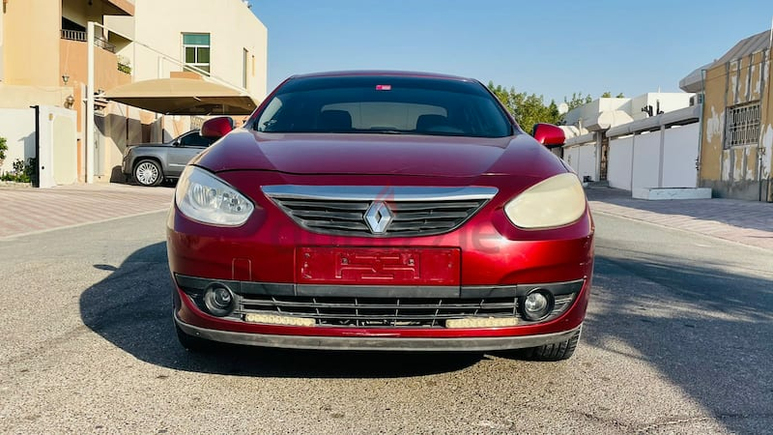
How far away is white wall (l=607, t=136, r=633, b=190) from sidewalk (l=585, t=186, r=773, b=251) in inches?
340

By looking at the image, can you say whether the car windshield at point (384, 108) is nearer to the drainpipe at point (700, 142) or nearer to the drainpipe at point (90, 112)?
the drainpipe at point (90, 112)

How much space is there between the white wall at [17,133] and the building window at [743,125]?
18507 millimetres

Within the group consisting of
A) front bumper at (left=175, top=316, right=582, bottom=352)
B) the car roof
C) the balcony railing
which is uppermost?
the balcony railing

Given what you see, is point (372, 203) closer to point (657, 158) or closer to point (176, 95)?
point (176, 95)

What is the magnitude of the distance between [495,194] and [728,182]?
18589 mm

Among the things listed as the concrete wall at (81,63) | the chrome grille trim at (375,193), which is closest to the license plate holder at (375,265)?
the chrome grille trim at (375,193)

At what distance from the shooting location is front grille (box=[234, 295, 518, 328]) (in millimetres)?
2691

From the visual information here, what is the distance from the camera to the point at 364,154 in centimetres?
300

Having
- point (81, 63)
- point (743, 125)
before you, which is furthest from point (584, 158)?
point (81, 63)

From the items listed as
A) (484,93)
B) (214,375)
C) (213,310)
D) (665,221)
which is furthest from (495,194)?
(665,221)

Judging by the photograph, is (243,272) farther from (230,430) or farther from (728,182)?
(728,182)

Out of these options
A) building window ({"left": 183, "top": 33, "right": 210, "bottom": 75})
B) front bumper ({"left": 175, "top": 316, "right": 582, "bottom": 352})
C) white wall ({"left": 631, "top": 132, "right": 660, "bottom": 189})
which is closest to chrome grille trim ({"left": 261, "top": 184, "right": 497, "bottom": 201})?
front bumper ({"left": 175, "top": 316, "right": 582, "bottom": 352})

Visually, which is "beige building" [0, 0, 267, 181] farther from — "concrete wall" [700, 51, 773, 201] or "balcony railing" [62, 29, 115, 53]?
"concrete wall" [700, 51, 773, 201]

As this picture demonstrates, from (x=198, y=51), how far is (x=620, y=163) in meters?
18.9
